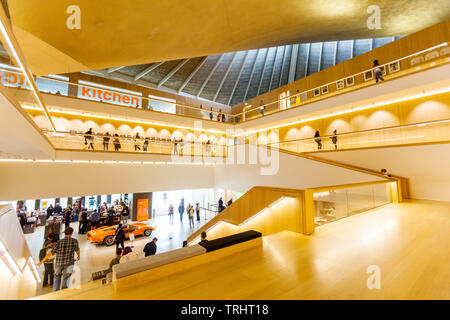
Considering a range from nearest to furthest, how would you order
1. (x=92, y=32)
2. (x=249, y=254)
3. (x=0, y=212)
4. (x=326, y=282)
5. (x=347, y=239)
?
1. (x=326, y=282)
2. (x=249, y=254)
3. (x=347, y=239)
4. (x=0, y=212)
5. (x=92, y=32)

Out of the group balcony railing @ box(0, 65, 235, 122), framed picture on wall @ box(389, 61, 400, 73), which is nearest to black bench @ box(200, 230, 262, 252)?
balcony railing @ box(0, 65, 235, 122)

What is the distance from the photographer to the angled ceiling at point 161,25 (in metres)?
5.14

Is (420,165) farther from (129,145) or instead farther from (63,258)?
(129,145)

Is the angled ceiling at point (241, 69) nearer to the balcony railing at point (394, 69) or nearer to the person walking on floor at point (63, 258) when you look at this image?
the balcony railing at point (394, 69)

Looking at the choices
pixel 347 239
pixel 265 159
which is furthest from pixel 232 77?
pixel 347 239

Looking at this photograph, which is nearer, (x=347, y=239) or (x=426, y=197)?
(x=347, y=239)

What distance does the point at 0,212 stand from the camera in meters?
4.38

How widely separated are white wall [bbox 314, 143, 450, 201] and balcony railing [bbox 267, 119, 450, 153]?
340 millimetres

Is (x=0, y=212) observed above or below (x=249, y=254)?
above

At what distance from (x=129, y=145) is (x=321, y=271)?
Result: 36.5ft

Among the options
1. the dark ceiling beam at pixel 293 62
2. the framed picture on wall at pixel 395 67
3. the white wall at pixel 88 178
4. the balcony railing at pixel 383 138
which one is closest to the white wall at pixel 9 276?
the white wall at pixel 88 178
